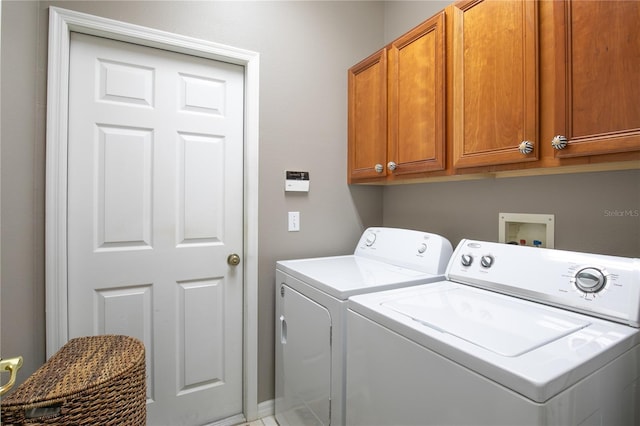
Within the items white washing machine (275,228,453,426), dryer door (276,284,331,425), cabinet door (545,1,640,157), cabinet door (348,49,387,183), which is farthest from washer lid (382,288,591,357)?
cabinet door (348,49,387,183)

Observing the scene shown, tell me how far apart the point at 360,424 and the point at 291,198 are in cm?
123

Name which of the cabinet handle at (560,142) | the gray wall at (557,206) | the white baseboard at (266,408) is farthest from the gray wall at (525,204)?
the white baseboard at (266,408)

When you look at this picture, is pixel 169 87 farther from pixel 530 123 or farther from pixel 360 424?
pixel 360 424

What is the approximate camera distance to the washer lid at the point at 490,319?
80 cm

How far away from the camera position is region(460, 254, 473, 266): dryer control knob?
1357mm

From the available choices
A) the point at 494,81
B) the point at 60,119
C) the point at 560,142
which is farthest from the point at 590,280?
the point at 60,119

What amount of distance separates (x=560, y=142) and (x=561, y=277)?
445 millimetres

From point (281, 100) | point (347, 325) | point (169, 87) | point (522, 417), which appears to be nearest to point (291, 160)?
point (281, 100)

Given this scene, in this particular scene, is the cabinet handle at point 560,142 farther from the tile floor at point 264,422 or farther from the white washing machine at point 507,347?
the tile floor at point 264,422

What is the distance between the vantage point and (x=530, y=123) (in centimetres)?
109

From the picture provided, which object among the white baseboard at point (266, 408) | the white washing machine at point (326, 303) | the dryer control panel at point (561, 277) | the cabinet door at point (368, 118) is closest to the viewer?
the dryer control panel at point (561, 277)

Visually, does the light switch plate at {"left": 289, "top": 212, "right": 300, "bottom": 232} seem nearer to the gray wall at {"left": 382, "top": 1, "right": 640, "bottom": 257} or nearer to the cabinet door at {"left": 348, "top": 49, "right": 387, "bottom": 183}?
the cabinet door at {"left": 348, "top": 49, "right": 387, "bottom": 183}

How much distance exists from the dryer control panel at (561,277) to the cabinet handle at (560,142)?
1.19 feet

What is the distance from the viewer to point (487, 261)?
50.9 inches
